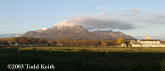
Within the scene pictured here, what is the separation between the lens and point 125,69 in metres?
18.1

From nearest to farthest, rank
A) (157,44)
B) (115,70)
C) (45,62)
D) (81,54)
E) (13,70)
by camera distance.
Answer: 1. (13,70)
2. (115,70)
3. (45,62)
4. (81,54)
5. (157,44)

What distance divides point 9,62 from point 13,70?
2.69 m

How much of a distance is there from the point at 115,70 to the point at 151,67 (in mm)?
4154

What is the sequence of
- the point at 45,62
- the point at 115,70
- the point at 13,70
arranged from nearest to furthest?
the point at 13,70 → the point at 115,70 → the point at 45,62

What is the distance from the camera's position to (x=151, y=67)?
1920cm

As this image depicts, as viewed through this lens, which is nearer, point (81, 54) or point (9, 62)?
point (9, 62)

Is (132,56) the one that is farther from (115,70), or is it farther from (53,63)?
(53,63)

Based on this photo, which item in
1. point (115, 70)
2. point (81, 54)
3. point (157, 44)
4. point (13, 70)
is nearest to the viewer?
point (13, 70)

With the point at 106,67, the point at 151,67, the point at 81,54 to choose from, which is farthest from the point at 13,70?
the point at 81,54

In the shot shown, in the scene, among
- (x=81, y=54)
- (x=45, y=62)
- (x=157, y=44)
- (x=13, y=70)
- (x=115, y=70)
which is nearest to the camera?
(x=13, y=70)

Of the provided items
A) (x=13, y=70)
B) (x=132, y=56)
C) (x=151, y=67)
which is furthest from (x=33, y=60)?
(x=132, y=56)

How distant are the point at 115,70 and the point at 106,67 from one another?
99cm

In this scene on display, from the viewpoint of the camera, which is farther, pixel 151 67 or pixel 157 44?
pixel 157 44

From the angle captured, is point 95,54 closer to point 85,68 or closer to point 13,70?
point 85,68
